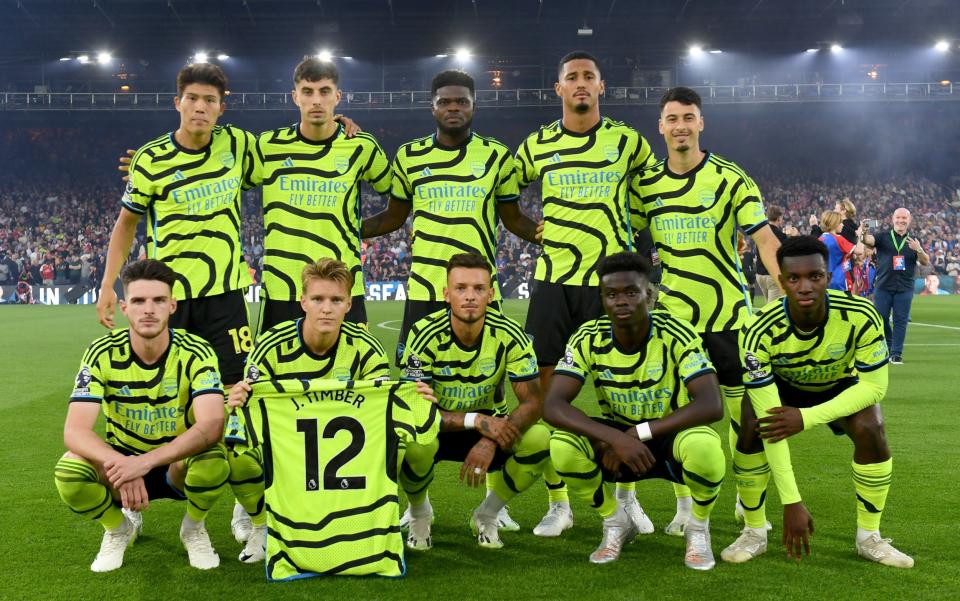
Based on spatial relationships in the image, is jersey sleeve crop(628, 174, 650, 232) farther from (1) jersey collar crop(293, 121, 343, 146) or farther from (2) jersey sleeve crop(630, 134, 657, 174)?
(1) jersey collar crop(293, 121, 343, 146)

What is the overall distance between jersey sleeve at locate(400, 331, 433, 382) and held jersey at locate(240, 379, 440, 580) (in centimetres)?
32

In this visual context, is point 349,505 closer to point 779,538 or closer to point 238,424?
point 238,424

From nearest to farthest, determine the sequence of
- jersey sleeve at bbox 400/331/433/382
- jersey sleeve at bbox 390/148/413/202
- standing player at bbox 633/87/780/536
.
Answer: jersey sleeve at bbox 400/331/433/382
standing player at bbox 633/87/780/536
jersey sleeve at bbox 390/148/413/202

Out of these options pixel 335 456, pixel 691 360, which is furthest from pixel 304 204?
pixel 691 360

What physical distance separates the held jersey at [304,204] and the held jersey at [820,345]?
86.9 inches

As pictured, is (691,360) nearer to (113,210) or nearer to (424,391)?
(424,391)

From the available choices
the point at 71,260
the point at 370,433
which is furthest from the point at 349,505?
the point at 71,260

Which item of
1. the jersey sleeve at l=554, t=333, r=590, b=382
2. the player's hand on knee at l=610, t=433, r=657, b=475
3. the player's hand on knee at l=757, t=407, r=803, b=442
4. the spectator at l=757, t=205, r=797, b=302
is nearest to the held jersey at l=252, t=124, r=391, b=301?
the jersey sleeve at l=554, t=333, r=590, b=382

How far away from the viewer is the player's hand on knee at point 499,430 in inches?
181

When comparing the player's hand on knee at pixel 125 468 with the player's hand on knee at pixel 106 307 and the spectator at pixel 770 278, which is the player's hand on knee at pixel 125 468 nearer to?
the player's hand on knee at pixel 106 307

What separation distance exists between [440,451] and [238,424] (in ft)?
3.44

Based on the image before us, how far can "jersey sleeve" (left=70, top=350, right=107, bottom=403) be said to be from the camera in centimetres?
421

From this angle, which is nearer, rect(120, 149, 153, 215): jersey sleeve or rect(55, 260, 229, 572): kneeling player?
rect(55, 260, 229, 572): kneeling player

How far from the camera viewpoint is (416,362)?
4.75m
